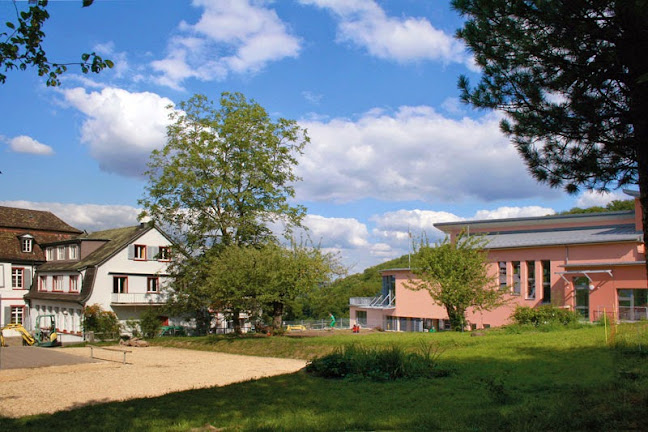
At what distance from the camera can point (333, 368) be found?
13.3 meters

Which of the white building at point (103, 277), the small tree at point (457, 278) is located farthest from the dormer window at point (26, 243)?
the small tree at point (457, 278)

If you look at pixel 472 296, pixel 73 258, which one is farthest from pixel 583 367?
pixel 73 258

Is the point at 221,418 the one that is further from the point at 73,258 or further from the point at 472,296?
the point at 73,258

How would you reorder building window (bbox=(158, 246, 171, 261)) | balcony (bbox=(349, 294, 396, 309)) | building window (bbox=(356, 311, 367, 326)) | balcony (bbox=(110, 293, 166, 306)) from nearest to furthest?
balcony (bbox=(110, 293, 166, 306)) < building window (bbox=(158, 246, 171, 261)) < balcony (bbox=(349, 294, 396, 309)) < building window (bbox=(356, 311, 367, 326))

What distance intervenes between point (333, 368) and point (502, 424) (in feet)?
20.8

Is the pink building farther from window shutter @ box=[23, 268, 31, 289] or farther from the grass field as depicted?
window shutter @ box=[23, 268, 31, 289]

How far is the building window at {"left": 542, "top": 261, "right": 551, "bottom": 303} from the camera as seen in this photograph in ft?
109

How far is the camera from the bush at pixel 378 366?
12398 mm

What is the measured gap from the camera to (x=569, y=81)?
8.62m

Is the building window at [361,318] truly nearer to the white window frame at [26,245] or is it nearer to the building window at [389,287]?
the building window at [389,287]

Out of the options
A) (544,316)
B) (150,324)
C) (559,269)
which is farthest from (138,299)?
(544,316)

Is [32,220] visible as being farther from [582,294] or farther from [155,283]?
[582,294]

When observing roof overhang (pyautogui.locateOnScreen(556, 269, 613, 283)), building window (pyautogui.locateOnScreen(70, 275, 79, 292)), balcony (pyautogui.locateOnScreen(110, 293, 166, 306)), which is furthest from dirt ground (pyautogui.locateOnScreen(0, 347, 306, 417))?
building window (pyautogui.locateOnScreen(70, 275, 79, 292))

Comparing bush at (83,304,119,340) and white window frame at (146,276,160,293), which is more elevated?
white window frame at (146,276,160,293)
